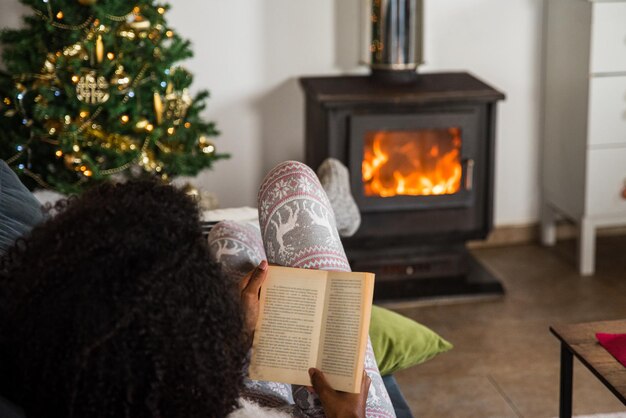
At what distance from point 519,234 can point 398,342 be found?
6.47 ft

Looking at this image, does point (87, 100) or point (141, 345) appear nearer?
point (141, 345)

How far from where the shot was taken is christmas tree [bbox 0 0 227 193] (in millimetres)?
2873

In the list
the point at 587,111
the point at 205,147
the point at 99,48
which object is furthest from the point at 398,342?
the point at 587,111

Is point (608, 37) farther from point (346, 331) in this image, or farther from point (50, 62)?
point (346, 331)

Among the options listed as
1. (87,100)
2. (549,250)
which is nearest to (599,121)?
(549,250)

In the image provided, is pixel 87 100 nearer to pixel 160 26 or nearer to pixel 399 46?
pixel 160 26

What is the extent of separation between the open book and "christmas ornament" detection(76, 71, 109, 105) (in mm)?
1665

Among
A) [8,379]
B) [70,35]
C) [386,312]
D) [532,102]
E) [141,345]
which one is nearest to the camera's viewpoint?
[141,345]

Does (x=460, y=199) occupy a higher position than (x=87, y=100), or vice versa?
(x=87, y=100)

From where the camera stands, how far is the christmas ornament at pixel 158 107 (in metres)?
3.00

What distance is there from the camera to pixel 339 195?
2.33 m

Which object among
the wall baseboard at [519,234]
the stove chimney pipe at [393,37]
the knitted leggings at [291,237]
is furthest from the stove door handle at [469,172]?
the knitted leggings at [291,237]

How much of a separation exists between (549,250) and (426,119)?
0.99m

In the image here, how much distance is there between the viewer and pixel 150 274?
1.08m
